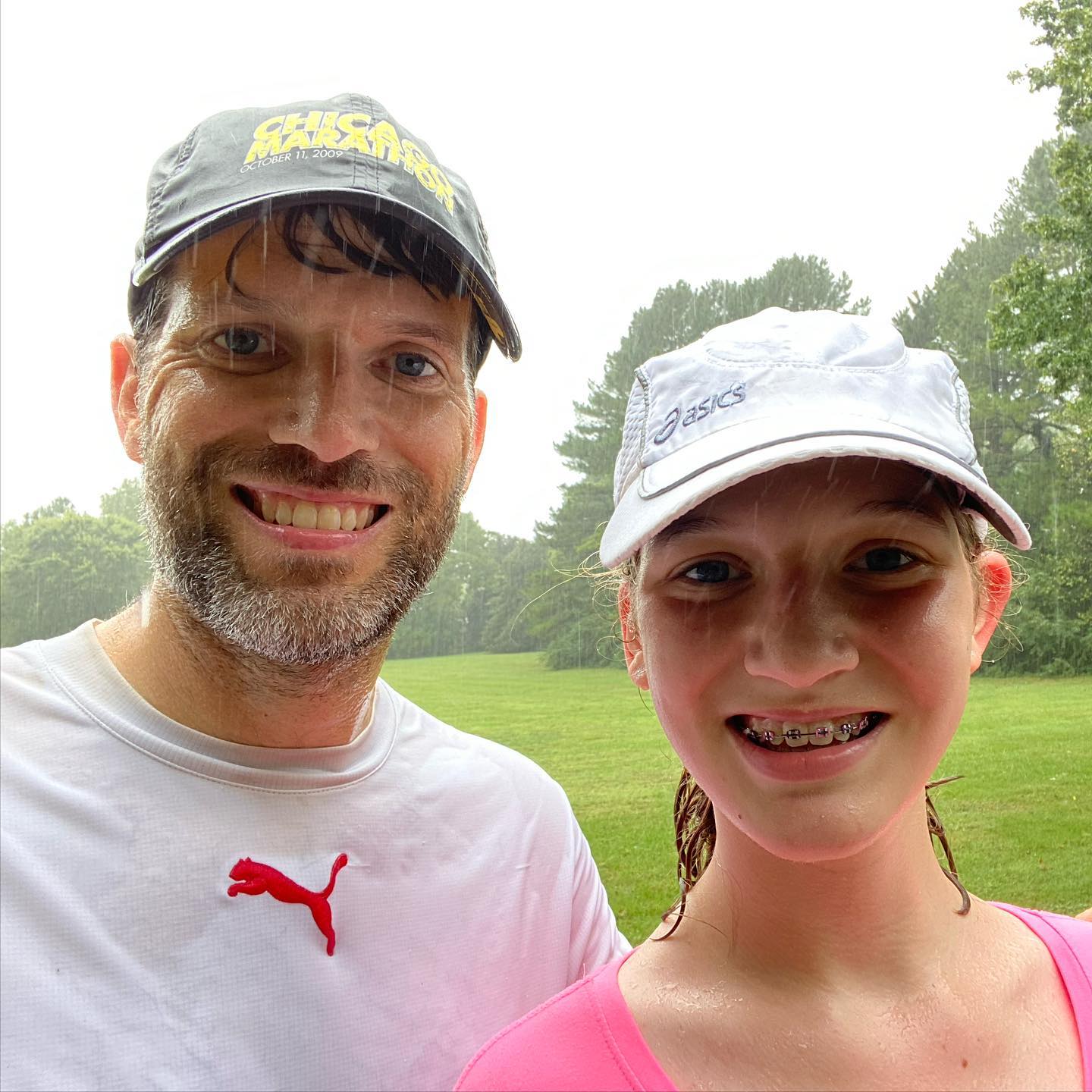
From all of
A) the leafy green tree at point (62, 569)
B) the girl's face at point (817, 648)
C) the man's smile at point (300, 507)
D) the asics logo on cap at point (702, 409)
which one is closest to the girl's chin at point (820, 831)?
the girl's face at point (817, 648)

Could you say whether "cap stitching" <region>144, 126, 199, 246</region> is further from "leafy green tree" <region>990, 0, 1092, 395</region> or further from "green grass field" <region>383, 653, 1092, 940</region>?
"leafy green tree" <region>990, 0, 1092, 395</region>

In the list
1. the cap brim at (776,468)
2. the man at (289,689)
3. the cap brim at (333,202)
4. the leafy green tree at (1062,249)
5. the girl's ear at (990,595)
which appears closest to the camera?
the cap brim at (776,468)

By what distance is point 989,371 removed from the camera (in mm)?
1943

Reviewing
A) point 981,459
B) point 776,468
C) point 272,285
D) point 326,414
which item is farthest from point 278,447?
point 981,459

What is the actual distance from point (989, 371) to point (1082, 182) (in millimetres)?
480

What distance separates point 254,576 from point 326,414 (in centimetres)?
20

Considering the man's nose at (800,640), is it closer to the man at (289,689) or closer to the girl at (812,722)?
the girl at (812,722)

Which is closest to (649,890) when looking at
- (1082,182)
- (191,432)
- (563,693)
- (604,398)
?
(563,693)

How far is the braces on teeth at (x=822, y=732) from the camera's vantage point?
0.69 meters

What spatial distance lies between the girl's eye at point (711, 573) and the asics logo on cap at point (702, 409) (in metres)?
0.10

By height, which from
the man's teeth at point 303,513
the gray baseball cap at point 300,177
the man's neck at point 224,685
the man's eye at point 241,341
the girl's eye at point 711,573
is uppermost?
the gray baseball cap at point 300,177

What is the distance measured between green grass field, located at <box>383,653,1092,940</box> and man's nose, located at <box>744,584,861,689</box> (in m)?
0.91

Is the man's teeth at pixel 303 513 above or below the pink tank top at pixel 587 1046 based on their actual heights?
above

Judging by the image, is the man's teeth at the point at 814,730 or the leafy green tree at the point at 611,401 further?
the leafy green tree at the point at 611,401
